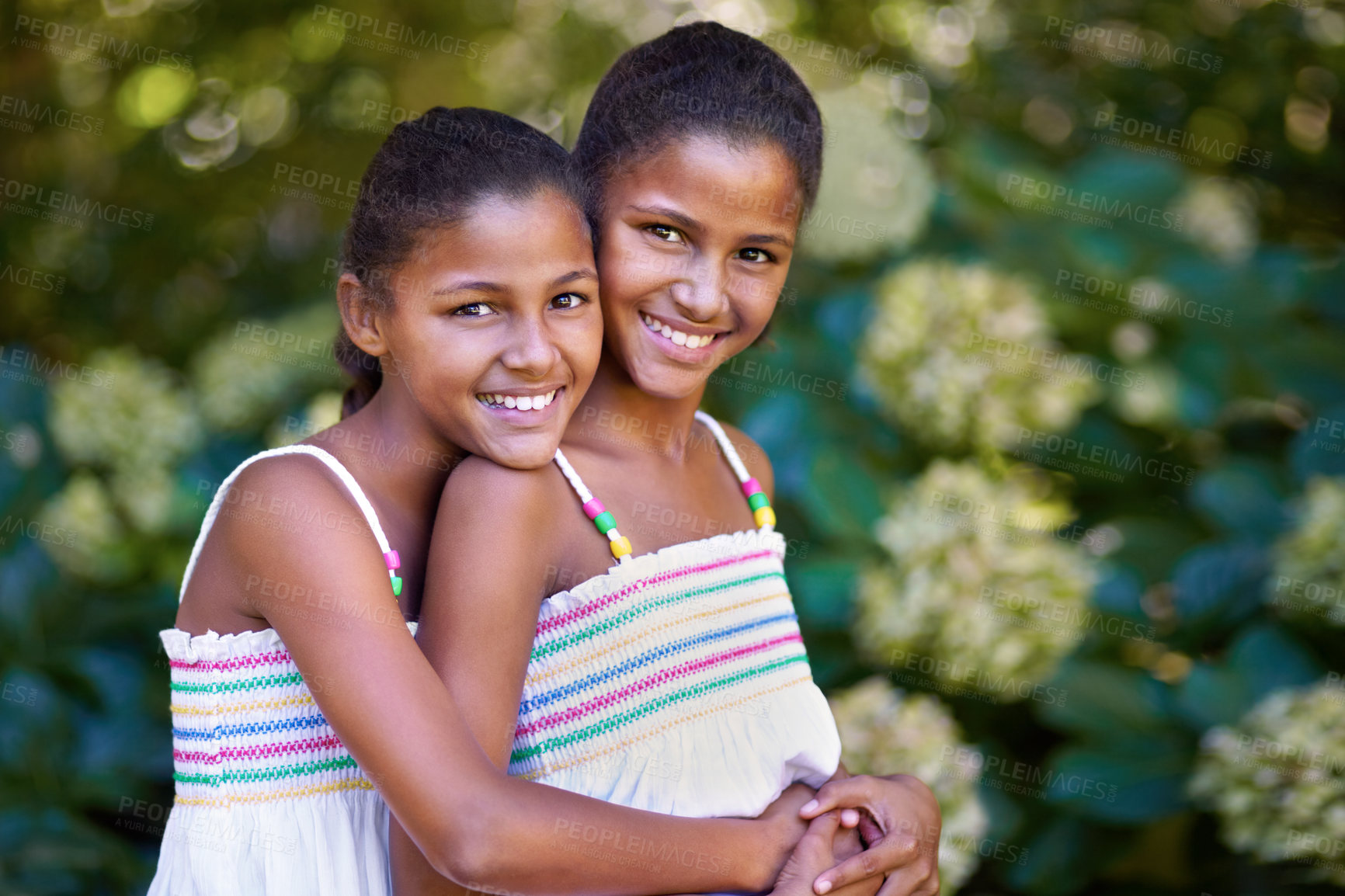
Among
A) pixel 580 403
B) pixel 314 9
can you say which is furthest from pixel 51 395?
pixel 580 403

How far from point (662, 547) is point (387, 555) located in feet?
1.16

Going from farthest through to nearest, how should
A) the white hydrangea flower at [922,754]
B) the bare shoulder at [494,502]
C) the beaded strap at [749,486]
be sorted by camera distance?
the white hydrangea flower at [922,754]
the beaded strap at [749,486]
the bare shoulder at [494,502]

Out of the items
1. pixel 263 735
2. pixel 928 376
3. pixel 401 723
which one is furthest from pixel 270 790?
pixel 928 376

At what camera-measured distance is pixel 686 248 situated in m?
1.54

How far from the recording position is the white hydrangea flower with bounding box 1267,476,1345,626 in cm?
245

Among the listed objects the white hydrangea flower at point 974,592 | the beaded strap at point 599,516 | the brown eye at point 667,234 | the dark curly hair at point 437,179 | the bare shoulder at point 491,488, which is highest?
the dark curly hair at point 437,179

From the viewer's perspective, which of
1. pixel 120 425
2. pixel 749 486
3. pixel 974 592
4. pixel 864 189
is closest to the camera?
pixel 749 486

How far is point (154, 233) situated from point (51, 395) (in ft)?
2.36

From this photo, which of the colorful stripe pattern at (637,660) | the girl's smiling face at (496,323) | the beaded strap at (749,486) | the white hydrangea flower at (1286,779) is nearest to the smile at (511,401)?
the girl's smiling face at (496,323)

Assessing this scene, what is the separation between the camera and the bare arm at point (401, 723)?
4.02 feet

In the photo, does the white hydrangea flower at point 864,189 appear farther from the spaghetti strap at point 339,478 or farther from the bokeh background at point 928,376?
the spaghetti strap at point 339,478

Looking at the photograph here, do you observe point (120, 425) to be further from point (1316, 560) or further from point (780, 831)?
point (1316, 560)

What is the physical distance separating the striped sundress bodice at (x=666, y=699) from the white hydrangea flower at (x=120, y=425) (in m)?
1.81

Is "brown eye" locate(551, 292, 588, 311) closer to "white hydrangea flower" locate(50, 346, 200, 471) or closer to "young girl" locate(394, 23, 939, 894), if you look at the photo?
"young girl" locate(394, 23, 939, 894)
